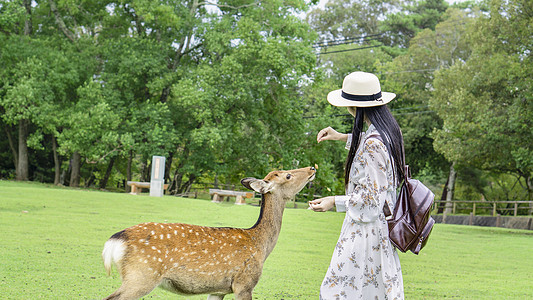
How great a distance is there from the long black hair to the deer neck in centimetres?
112

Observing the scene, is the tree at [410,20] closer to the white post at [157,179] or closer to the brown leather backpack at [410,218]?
the white post at [157,179]

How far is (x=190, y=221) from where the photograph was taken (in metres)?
12.8

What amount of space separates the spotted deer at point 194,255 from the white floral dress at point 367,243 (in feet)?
3.22

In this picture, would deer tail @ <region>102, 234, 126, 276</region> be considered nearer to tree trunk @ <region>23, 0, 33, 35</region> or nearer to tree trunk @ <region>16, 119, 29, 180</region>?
tree trunk @ <region>16, 119, 29, 180</region>

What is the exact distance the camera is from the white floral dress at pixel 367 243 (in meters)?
3.46

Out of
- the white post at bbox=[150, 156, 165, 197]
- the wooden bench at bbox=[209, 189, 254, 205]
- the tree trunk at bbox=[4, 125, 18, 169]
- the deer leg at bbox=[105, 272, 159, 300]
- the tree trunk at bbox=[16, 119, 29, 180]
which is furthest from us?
the tree trunk at bbox=[4, 125, 18, 169]

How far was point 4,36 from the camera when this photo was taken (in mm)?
23781

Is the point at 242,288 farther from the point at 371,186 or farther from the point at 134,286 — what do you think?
the point at 371,186

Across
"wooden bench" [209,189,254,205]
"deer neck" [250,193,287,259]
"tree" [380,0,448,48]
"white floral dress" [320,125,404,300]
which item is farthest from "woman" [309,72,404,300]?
"tree" [380,0,448,48]

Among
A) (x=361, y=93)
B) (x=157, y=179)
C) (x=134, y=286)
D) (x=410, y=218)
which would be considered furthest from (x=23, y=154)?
(x=410, y=218)

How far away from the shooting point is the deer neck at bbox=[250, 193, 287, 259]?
4.66 metres

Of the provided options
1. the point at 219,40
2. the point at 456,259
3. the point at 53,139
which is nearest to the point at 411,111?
the point at 219,40

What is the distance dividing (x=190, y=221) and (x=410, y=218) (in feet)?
31.9

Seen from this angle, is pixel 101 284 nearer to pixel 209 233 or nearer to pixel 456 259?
pixel 209 233
